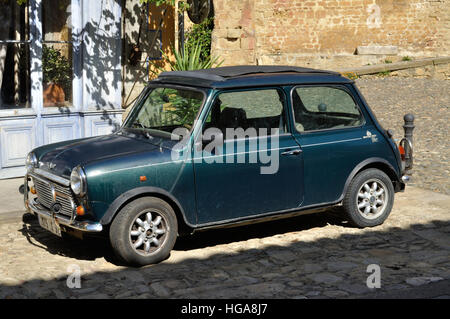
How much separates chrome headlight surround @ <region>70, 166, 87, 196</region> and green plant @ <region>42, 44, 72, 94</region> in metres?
4.53

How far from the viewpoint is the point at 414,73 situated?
23.3 metres

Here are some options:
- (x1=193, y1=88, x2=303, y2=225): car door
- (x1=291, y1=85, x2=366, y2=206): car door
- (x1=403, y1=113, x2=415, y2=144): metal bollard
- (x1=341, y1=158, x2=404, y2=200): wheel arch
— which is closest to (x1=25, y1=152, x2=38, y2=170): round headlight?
(x1=193, y1=88, x2=303, y2=225): car door

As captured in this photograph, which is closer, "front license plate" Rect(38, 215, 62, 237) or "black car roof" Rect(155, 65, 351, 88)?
"front license plate" Rect(38, 215, 62, 237)

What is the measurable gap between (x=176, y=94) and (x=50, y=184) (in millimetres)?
1544

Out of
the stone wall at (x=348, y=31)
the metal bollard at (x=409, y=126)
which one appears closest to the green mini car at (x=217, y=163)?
the metal bollard at (x=409, y=126)

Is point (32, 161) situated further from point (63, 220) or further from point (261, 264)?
point (261, 264)

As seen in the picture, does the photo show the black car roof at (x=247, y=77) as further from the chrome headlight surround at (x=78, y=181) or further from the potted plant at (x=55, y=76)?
the potted plant at (x=55, y=76)

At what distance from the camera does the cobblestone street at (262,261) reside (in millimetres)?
5566

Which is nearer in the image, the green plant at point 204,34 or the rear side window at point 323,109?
the rear side window at point 323,109

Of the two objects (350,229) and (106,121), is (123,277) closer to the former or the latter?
(350,229)

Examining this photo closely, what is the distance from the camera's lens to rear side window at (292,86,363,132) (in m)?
6.96

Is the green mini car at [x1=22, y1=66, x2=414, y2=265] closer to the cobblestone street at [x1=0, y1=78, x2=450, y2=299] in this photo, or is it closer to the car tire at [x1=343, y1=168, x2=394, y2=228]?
the car tire at [x1=343, y1=168, x2=394, y2=228]

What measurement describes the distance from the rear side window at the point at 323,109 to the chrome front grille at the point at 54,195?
95.3 inches
